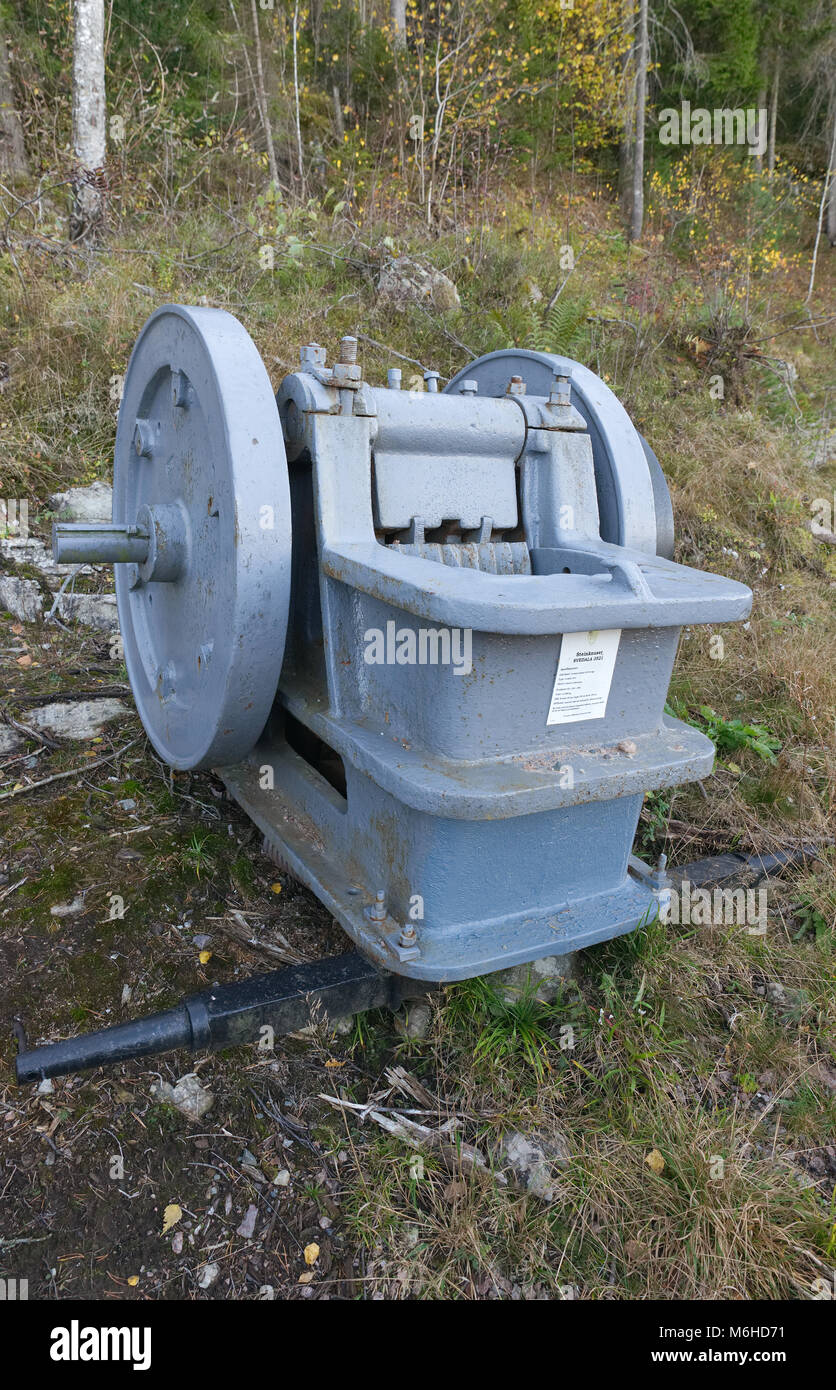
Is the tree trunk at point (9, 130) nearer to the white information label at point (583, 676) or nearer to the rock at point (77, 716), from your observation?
the rock at point (77, 716)

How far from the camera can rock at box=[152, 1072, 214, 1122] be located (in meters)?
1.73

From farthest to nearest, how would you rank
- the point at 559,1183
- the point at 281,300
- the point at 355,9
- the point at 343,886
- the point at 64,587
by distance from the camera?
1. the point at 355,9
2. the point at 281,300
3. the point at 64,587
4. the point at 343,886
5. the point at 559,1183

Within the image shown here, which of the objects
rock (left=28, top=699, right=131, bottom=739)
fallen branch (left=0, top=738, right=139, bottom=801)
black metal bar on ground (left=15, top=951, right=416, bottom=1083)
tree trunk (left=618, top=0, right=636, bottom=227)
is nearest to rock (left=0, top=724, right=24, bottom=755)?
rock (left=28, top=699, right=131, bottom=739)

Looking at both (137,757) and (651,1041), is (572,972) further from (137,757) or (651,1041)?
(137,757)

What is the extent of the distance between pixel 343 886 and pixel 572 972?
67 centimetres

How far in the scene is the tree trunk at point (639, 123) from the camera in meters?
9.10

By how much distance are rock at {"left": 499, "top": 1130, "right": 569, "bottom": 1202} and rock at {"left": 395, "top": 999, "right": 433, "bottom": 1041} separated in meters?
0.29

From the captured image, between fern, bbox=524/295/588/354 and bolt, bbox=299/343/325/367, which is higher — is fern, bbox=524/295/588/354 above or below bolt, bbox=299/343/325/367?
above

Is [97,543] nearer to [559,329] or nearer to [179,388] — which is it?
[179,388]

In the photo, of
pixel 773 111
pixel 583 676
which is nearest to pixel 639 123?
pixel 773 111

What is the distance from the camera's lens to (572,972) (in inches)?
83.2

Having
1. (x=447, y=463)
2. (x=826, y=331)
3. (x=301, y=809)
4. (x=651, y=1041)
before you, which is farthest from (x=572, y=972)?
(x=826, y=331)

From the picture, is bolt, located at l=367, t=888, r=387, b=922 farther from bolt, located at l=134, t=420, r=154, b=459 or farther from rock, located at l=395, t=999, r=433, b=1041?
bolt, located at l=134, t=420, r=154, b=459

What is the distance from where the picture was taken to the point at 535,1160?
5.52 feet
